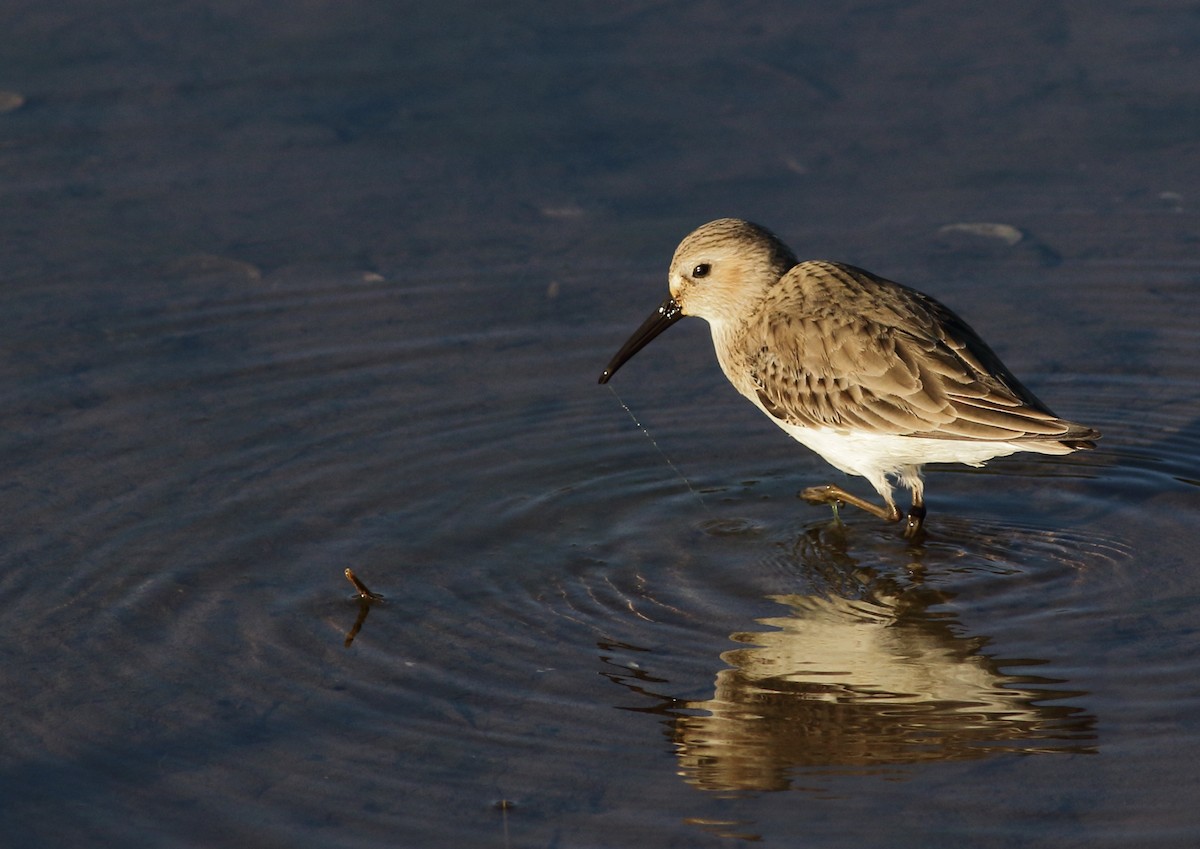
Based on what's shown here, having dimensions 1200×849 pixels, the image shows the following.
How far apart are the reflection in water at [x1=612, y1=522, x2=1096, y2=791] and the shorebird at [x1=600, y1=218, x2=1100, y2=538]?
2.84ft

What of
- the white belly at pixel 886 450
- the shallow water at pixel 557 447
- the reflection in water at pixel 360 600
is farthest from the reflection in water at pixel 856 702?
the reflection in water at pixel 360 600

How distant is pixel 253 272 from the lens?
11672 millimetres

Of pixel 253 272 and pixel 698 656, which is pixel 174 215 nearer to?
pixel 253 272

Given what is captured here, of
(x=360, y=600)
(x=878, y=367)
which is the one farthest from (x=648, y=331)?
(x=360, y=600)

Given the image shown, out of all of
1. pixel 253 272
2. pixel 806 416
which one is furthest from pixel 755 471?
pixel 253 272

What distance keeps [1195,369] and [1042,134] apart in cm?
A: 302

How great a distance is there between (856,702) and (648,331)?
3.18m

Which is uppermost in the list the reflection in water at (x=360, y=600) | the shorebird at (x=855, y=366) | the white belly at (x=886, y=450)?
the shorebird at (x=855, y=366)

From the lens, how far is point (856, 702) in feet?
24.4

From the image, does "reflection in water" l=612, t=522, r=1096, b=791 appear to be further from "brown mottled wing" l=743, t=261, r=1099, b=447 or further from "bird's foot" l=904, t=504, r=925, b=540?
"brown mottled wing" l=743, t=261, r=1099, b=447

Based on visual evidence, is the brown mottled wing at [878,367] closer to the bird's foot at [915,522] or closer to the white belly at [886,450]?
the white belly at [886,450]

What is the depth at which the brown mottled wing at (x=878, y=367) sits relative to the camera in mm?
8398

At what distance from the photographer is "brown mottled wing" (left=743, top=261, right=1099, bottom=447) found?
8398 millimetres

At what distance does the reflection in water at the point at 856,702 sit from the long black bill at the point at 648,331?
2109 millimetres
